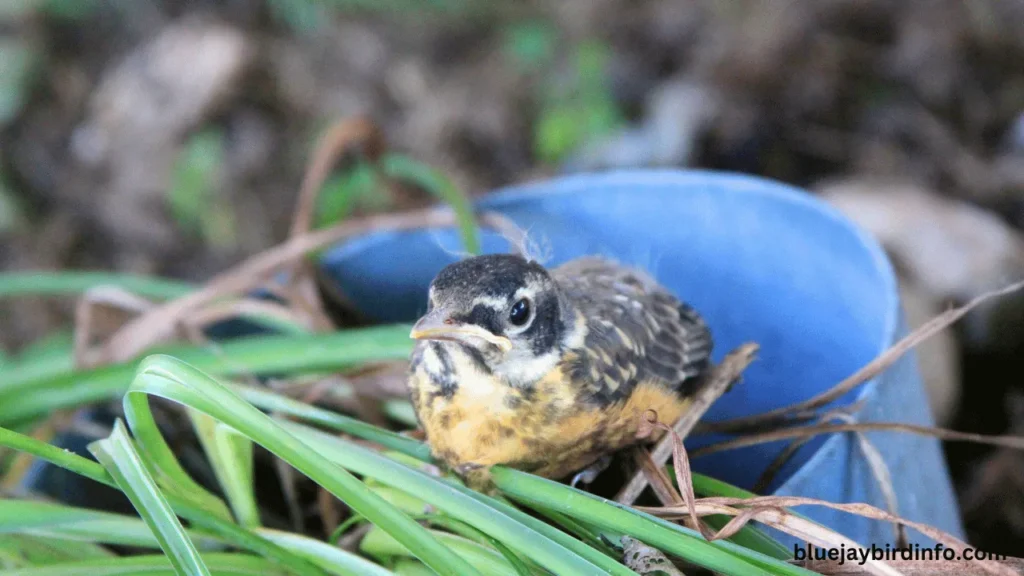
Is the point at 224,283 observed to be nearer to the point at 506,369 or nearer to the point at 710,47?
the point at 506,369

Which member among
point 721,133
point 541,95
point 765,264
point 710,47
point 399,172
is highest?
point 710,47

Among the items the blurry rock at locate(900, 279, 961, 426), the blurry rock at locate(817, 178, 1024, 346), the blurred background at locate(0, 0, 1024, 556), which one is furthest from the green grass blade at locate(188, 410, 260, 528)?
the blurry rock at locate(817, 178, 1024, 346)

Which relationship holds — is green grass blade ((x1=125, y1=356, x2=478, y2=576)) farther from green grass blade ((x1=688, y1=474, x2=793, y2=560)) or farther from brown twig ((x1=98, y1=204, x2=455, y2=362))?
brown twig ((x1=98, y1=204, x2=455, y2=362))

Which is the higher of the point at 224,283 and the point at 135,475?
the point at 224,283

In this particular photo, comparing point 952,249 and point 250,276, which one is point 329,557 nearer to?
point 250,276

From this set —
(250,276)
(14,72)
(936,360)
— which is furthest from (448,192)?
(14,72)

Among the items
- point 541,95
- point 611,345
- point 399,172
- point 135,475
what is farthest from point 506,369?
point 541,95
